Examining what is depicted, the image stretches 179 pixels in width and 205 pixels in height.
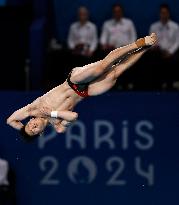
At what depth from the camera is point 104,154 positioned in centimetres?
1238

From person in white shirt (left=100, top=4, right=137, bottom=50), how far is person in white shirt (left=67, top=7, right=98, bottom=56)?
0.17 m

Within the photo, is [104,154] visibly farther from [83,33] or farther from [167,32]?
[167,32]

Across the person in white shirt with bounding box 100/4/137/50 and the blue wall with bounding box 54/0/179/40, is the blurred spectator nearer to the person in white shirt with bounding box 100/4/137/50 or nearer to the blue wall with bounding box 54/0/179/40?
the person in white shirt with bounding box 100/4/137/50

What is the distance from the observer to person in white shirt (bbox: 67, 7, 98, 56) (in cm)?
1361

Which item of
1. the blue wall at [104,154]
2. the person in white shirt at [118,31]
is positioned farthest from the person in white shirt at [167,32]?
the blue wall at [104,154]

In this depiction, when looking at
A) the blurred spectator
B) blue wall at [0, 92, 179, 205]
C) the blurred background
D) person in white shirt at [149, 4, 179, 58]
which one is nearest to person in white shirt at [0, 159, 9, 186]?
the blurred background

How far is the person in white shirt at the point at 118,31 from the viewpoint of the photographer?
539 inches

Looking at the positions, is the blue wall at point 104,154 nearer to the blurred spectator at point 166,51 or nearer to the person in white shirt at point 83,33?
the blurred spectator at point 166,51

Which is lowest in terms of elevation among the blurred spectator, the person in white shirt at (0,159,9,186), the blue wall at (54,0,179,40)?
the person in white shirt at (0,159,9,186)

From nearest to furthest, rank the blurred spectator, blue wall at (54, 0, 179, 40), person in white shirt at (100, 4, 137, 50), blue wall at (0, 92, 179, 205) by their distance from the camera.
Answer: blue wall at (0, 92, 179, 205)
the blurred spectator
person in white shirt at (100, 4, 137, 50)
blue wall at (54, 0, 179, 40)

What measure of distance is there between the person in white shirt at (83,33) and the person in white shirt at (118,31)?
0.17m

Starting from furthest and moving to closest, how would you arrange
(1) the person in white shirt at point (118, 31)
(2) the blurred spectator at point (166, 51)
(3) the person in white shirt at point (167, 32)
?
(1) the person in white shirt at point (118, 31) → (3) the person in white shirt at point (167, 32) → (2) the blurred spectator at point (166, 51)

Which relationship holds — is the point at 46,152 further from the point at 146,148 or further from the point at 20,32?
the point at 20,32

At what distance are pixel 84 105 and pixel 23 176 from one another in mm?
1455
